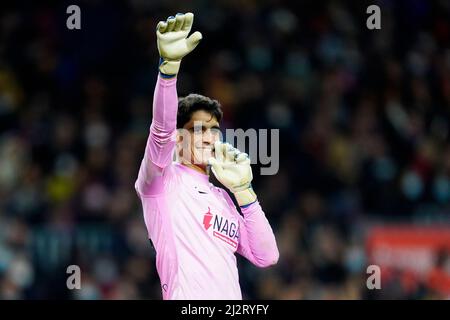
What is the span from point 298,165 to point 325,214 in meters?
0.72

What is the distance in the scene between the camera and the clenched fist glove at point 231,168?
15.0ft

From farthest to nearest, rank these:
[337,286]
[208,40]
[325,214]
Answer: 1. [208,40]
2. [325,214]
3. [337,286]

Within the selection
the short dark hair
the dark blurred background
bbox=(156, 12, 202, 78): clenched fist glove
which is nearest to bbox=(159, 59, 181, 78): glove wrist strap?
bbox=(156, 12, 202, 78): clenched fist glove

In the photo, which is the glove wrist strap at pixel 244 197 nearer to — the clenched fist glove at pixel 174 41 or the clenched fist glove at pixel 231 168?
the clenched fist glove at pixel 231 168

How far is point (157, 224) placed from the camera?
4.55 metres

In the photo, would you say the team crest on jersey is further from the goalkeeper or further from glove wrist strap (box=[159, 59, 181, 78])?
glove wrist strap (box=[159, 59, 181, 78])

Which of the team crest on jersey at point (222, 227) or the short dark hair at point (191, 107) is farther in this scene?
the short dark hair at point (191, 107)

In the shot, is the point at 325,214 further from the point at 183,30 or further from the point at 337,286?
the point at 183,30

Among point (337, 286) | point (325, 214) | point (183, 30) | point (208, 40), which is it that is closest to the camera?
point (183, 30)

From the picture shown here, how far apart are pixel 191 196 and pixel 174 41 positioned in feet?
2.52

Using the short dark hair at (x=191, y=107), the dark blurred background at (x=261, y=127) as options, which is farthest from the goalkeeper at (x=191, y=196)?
the dark blurred background at (x=261, y=127)

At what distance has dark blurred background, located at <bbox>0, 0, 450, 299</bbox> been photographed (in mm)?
8906

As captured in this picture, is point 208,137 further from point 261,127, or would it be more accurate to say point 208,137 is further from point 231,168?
point 261,127
